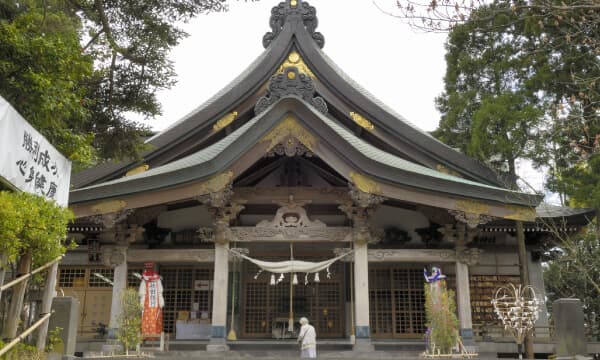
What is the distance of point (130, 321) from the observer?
1081 cm

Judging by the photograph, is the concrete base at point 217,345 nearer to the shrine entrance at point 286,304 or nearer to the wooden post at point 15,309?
the shrine entrance at point 286,304

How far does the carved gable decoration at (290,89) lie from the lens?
13.8 meters

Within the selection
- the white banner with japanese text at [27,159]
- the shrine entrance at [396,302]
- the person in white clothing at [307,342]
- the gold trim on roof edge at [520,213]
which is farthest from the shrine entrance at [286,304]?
the white banner with japanese text at [27,159]

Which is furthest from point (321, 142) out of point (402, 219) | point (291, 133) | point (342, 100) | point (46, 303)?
point (46, 303)

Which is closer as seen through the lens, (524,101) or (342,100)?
(524,101)

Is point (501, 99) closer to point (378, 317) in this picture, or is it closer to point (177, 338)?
point (378, 317)

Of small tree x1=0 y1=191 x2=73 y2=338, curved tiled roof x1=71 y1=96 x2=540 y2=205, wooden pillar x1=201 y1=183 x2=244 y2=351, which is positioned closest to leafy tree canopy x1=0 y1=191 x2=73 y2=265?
small tree x1=0 y1=191 x2=73 y2=338

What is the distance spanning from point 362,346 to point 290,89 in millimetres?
6539

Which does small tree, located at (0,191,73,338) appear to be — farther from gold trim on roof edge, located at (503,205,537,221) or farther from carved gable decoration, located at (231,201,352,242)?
gold trim on roof edge, located at (503,205,537,221)

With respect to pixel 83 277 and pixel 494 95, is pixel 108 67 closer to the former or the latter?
pixel 83 277

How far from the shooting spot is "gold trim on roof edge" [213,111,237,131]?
48.4 ft

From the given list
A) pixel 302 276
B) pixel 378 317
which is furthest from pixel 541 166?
pixel 302 276

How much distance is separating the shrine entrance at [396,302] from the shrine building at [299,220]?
0.04 meters

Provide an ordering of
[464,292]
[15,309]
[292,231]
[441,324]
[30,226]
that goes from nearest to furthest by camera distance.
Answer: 1. [30,226]
2. [15,309]
3. [441,324]
4. [464,292]
5. [292,231]
